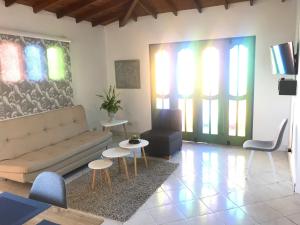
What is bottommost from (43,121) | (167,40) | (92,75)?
(43,121)

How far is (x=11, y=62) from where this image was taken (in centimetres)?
359

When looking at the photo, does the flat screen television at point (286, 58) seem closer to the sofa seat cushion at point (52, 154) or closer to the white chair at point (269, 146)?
the white chair at point (269, 146)

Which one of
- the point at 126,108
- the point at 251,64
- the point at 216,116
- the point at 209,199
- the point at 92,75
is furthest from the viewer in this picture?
the point at 126,108

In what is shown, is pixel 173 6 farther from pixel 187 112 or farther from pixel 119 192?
pixel 119 192

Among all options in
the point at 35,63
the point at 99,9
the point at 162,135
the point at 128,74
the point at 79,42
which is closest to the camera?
the point at 35,63

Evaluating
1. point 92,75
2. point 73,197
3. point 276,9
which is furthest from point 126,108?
point 276,9

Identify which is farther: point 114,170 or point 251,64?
point 251,64

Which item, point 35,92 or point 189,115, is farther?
point 189,115

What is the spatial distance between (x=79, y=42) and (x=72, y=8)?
804mm

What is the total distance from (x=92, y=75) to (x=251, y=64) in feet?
10.5

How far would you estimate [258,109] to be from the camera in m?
4.51

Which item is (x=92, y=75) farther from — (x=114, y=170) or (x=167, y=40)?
(x=114, y=170)

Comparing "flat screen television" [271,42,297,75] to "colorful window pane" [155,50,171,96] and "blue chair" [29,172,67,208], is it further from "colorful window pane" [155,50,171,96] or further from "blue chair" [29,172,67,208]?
"blue chair" [29,172,67,208]

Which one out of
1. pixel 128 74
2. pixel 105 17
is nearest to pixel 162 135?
pixel 128 74
